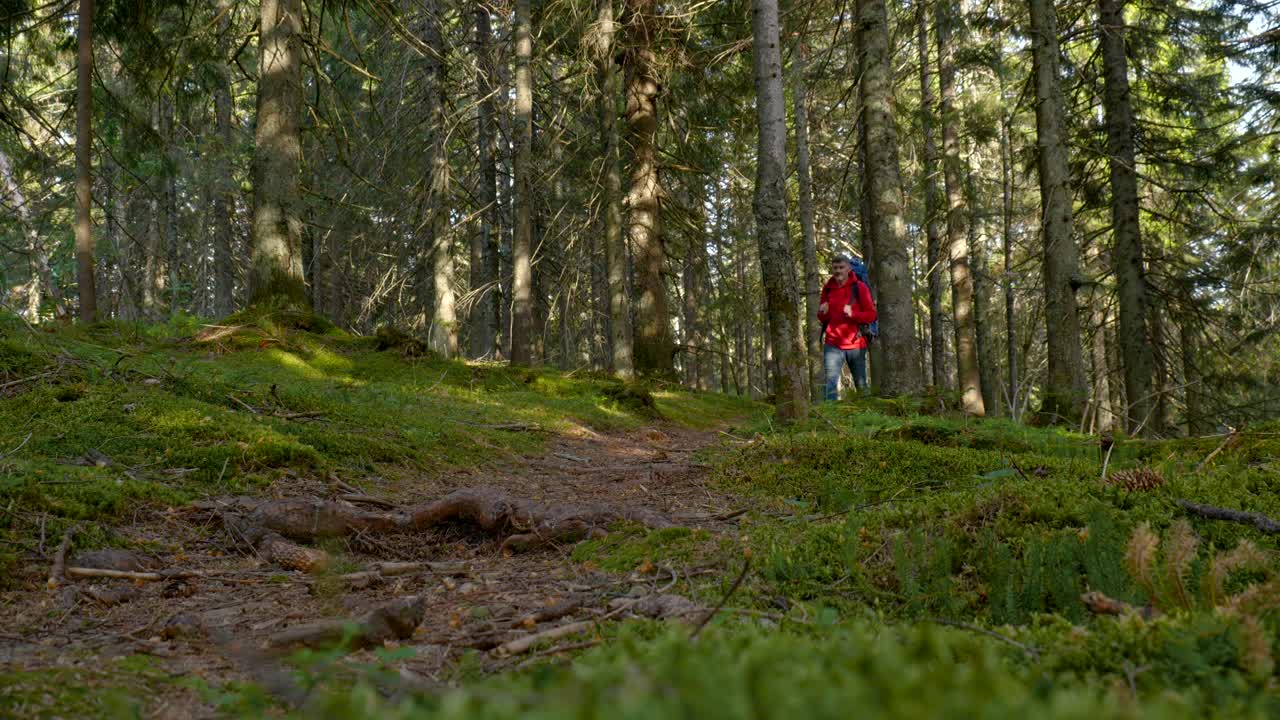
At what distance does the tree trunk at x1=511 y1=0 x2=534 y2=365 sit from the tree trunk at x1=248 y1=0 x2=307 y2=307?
160 inches

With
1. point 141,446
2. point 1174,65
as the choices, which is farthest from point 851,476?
point 1174,65

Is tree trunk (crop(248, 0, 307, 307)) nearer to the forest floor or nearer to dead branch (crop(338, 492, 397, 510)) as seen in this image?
the forest floor

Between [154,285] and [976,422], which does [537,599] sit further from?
[154,285]

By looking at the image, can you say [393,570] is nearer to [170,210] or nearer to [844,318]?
[844,318]

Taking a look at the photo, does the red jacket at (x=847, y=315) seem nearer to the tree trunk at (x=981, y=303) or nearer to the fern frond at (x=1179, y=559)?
the fern frond at (x=1179, y=559)

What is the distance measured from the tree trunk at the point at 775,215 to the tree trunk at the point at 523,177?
670cm

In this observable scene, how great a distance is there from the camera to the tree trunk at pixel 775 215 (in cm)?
748

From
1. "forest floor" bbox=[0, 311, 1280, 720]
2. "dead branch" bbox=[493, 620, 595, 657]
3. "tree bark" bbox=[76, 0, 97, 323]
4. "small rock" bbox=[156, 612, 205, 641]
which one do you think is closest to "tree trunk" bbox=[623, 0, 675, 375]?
"forest floor" bbox=[0, 311, 1280, 720]

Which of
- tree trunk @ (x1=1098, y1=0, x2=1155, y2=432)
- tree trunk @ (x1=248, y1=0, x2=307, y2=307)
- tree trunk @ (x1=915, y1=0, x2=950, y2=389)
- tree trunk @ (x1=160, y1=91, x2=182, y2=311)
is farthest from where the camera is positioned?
tree trunk @ (x1=160, y1=91, x2=182, y2=311)

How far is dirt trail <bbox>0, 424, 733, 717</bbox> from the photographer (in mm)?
→ 2225

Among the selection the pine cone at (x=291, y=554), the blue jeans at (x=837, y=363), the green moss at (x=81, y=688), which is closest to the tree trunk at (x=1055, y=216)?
the blue jeans at (x=837, y=363)

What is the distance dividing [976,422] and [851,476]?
285 cm

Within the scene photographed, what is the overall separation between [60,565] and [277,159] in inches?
347

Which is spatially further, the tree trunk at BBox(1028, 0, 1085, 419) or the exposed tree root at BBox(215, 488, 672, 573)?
the tree trunk at BBox(1028, 0, 1085, 419)
